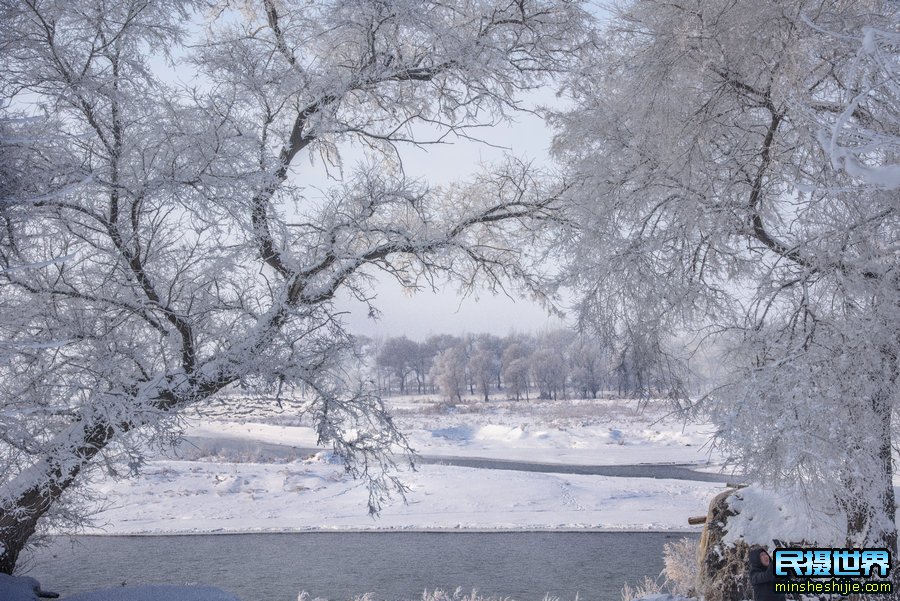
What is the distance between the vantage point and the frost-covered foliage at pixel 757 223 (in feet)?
19.4

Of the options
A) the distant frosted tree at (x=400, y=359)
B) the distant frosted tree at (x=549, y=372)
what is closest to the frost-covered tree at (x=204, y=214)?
the distant frosted tree at (x=549, y=372)

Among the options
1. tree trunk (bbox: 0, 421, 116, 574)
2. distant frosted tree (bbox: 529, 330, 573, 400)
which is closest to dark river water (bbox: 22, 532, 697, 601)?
tree trunk (bbox: 0, 421, 116, 574)

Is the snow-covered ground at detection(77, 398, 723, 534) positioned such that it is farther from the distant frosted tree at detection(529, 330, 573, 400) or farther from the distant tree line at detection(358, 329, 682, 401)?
the distant frosted tree at detection(529, 330, 573, 400)

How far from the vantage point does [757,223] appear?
6871 mm

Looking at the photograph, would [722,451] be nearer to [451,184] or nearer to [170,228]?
[451,184]

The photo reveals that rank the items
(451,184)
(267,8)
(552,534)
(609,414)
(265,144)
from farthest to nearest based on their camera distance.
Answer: (609,414) < (552,534) < (451,184) < (267,8) < (265,144)

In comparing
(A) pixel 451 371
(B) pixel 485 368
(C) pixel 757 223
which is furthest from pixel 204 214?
(B) pixel 485 368

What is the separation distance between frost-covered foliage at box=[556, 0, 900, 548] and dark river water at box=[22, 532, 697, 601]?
547 centimetres

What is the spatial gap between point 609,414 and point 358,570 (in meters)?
31.3

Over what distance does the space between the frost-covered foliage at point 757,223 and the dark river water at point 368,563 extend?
18.0ft

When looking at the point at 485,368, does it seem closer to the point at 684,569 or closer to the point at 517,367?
the point at 517,367

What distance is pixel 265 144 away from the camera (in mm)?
7094

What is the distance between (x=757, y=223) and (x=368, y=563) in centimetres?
957

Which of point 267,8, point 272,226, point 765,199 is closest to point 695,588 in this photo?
point 765,199
